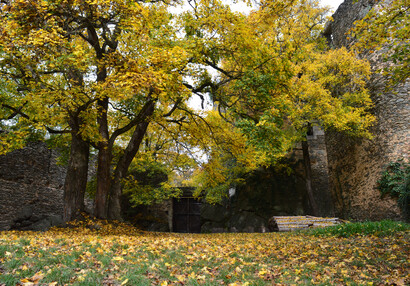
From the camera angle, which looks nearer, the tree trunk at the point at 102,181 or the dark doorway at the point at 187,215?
the tree trunk at the point at 102,181

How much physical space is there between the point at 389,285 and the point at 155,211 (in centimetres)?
1527

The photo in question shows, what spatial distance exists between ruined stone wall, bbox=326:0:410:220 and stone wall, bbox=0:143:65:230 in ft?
43.7

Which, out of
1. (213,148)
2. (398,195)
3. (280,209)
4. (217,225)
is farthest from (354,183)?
(217,225)

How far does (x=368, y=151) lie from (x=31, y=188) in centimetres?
1441

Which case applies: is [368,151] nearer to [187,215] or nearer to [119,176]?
[119,176]

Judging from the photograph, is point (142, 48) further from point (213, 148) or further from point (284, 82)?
point (213, 148)

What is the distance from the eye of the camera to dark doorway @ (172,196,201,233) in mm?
20047

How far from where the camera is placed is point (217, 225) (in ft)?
61.3

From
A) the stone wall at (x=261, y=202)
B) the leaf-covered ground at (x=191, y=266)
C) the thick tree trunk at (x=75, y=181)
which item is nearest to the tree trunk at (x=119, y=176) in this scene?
the thick tree trunk at (x=75, y=181)

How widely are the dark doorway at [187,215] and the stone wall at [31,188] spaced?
830 cm

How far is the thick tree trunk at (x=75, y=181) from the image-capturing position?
8.97 meters

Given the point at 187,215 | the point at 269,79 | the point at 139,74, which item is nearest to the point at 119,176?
the point at 139,74

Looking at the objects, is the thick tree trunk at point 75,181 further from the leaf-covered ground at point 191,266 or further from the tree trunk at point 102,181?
the leaf-covered ground at point 191,266

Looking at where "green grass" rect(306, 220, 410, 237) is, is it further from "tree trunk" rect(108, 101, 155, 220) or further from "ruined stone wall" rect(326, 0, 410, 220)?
"tree trunk" rect(108, 101, 155, 220)
